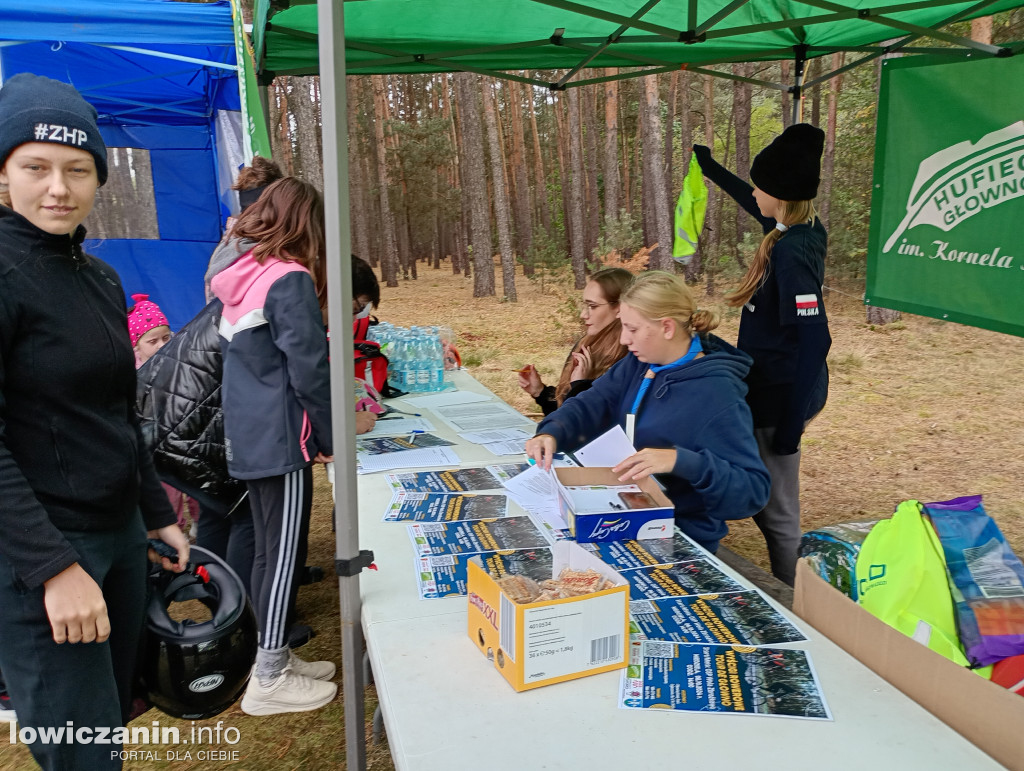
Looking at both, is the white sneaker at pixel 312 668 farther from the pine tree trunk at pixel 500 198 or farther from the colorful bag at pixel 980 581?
the pine tree trunk at pixel 500 198

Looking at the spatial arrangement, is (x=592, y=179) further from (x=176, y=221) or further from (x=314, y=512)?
(x=314, y=512)

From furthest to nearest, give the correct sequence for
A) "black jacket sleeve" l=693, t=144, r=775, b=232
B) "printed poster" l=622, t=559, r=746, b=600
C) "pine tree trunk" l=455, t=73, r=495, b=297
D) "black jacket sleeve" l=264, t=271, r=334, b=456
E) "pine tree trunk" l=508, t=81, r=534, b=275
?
"pine tree trunk" l=508, t=81, r=534, b=275 → "pine tree trunk" l=455, t=73, r=495, b=297 → "black jacket sleeve" l=693, t=144, r=775, b=232 → "black jacket sleeve" l=264, t=271, r=334, b=456 → "printed poster" l=622, t=559, r=746, b=600

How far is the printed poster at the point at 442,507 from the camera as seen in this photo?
2049 mm

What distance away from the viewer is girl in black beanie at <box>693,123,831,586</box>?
Result: 2639 mm

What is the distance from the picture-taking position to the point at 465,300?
51.5 feet

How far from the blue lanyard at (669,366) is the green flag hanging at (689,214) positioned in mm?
2237

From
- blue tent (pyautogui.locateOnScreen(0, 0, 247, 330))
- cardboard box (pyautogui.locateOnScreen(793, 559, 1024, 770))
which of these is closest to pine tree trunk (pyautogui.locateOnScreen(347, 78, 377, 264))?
blue tent (pyautogui.locateOnScreen(0, 0, 247, 330))

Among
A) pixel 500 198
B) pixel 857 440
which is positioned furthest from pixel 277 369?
pixel 500 198

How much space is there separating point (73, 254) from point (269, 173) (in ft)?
5.68

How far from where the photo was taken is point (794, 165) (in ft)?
9.09

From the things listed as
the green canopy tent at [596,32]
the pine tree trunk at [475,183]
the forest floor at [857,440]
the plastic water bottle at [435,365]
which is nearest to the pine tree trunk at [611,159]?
the pine tree trunk at [475,183]

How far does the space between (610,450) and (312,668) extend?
1426 mm

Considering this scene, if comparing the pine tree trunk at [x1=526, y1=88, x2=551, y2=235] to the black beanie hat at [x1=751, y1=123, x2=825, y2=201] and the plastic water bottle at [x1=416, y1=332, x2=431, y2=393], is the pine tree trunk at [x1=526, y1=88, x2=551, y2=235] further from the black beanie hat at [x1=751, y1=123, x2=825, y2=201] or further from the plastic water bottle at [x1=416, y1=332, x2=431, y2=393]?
the black beanie hat at [x1=751, y1=123, x2=825, y2=201]

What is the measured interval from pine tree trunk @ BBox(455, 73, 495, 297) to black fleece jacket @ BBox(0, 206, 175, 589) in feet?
40.2
